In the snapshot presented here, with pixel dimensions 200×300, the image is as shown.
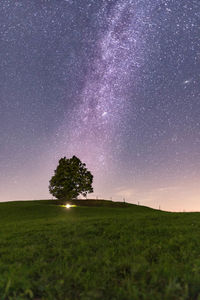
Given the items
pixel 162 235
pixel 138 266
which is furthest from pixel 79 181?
pixel 138 266

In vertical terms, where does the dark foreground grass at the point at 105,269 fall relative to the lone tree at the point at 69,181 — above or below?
below

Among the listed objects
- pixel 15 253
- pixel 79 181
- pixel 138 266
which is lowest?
pixel 15 253

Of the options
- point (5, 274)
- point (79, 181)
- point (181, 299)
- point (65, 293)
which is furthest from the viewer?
point (79, 181)

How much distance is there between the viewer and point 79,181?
5294cm

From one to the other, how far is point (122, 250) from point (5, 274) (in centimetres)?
329

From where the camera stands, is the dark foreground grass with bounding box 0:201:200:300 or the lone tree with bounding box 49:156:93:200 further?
the lone tree with bounding box 49:156:93:200

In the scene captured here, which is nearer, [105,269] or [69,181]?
[105,269]

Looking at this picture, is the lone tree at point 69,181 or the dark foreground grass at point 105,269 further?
the lone tree at point 69,181

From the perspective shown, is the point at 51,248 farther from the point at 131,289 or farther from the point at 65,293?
the point at 131,289

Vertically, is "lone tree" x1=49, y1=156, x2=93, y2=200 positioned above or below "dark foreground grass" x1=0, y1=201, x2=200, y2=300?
above

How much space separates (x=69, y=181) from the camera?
52000mm

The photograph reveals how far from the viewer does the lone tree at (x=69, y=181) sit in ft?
171

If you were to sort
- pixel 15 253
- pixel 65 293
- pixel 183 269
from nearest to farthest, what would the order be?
pixel 65 293
pixel 183 269
pixel 15 253

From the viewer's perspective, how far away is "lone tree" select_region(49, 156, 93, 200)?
52000mm
